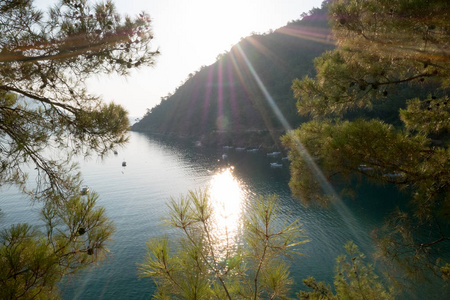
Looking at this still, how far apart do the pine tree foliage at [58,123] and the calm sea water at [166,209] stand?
1.26ft

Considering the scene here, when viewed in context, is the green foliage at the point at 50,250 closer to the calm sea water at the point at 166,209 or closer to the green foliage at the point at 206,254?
the calm sea water at the point at 166,209

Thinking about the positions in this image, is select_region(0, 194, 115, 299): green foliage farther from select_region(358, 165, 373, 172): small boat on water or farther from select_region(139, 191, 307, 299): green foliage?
select_region(358, 165, 373, 172): small boat on water

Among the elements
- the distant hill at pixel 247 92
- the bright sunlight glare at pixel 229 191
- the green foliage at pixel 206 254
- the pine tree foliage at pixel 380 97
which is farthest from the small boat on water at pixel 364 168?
the distant hill at pixel 247 92

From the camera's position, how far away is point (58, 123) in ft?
12.3

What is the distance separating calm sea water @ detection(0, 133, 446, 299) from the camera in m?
11.9

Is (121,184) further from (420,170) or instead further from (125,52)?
(420,170)

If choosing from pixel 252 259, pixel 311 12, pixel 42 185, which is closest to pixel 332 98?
pixel 252 259

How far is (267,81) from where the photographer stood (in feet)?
230

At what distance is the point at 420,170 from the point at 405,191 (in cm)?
40

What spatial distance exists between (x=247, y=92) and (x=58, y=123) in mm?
69663

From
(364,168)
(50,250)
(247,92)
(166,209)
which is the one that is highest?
(247,92)

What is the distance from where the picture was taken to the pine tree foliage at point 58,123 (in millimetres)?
2488

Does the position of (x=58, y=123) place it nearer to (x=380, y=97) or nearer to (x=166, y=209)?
(x=380, y=97)

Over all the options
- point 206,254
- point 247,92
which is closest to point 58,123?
point 206,254
